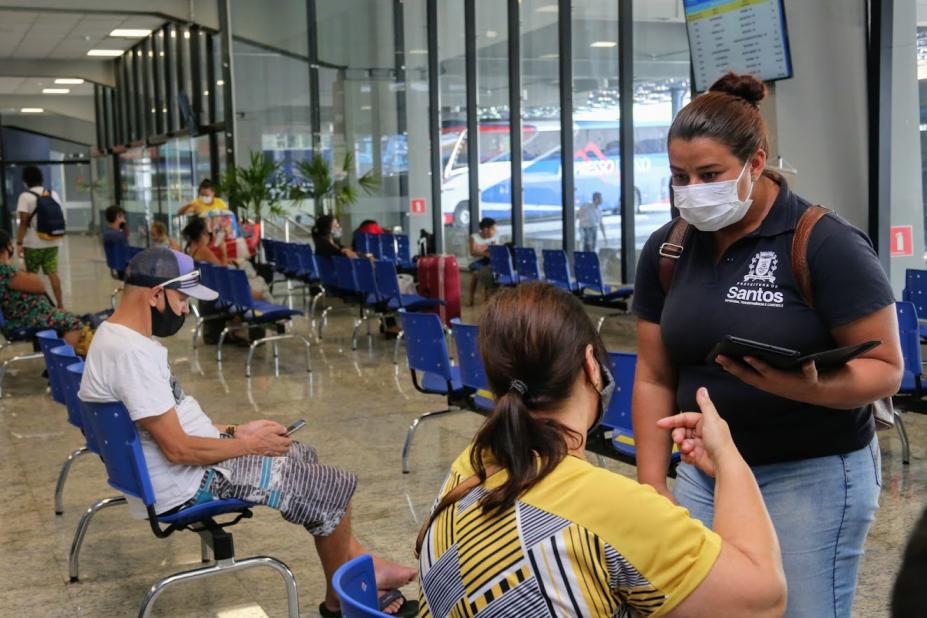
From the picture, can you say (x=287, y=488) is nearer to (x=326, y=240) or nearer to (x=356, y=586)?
(x=356, y=586)

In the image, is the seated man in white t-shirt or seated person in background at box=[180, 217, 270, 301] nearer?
the seated man in white t-shirt

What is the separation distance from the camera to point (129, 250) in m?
13.4

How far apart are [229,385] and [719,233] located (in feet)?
21.3

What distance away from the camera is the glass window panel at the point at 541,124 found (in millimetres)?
12328

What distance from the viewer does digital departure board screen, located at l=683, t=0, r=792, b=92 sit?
23.5 ft

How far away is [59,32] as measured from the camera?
21984 mm

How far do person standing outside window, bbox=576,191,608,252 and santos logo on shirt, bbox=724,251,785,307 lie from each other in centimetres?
958

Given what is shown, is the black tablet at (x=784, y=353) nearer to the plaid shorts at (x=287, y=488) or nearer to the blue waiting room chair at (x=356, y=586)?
the blue waiting room chair at (x=356, y=586)

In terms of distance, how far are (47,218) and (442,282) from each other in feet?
13.6

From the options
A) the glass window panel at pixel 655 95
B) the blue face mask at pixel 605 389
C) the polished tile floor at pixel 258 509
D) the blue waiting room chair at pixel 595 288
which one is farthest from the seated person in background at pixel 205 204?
the blue face mask at pixel 605 389

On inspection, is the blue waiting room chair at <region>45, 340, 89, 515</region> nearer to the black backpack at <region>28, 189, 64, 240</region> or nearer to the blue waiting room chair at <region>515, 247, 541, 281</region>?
the blue waiting room chair at <region>515, 247, 541, 281</region>

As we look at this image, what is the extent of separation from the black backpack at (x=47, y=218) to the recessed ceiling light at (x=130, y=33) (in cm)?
1250

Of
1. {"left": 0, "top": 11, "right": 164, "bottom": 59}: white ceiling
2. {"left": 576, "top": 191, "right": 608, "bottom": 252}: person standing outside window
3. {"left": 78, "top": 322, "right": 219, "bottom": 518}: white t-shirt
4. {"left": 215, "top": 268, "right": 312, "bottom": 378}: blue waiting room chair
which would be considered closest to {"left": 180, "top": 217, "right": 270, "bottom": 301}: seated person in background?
{"left": 215, "top": 268, "right": 312, "bottom": 378}: blue waiting room chair

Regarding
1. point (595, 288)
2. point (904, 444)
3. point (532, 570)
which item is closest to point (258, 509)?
point (904, 444)
